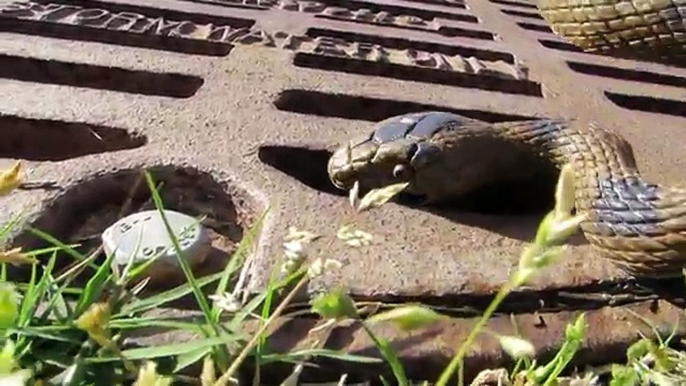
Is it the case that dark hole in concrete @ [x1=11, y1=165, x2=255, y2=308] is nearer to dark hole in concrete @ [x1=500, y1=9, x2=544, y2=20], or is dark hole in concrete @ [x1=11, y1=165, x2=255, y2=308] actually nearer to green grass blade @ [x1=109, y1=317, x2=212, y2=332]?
green grass blade @ [x1=109, y1=317, x2=212, y2=332]

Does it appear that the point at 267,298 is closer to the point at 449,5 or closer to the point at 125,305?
the point at 125,305

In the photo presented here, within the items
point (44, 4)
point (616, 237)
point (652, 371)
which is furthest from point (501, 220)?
point (44, 4)

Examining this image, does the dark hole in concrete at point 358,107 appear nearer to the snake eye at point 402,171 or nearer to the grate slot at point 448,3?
the snake eye at point 402,171

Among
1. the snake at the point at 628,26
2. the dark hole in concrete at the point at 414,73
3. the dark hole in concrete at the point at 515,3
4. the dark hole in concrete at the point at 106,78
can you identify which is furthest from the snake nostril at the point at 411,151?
the dark hole in concrete at the point at 515,3

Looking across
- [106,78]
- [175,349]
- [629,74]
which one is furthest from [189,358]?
[629,74]

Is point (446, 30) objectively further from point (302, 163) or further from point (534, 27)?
point (302, 163)
